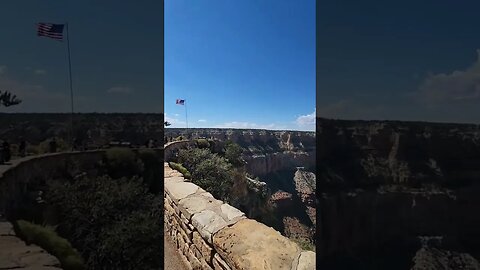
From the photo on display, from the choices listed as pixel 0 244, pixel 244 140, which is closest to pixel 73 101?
pixel 0 244

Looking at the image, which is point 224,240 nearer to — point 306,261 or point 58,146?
point 306,261

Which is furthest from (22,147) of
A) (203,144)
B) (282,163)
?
(282,163)

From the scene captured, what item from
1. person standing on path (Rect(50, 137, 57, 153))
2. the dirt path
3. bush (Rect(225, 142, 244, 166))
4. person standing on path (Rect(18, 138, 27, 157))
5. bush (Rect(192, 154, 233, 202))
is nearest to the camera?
person standing on path (Rect(18, 138, 27, 157))

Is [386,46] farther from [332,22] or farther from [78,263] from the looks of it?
[78,263]

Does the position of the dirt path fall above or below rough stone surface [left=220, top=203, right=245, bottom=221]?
below

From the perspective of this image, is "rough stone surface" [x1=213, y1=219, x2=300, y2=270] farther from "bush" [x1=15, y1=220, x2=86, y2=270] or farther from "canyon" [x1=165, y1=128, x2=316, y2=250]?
"canyon" [x1=165, y1=128, x2=316, y2=250]

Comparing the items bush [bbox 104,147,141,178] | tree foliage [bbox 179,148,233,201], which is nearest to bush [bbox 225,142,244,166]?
tree foliage [bbox 179,148,233,201]
